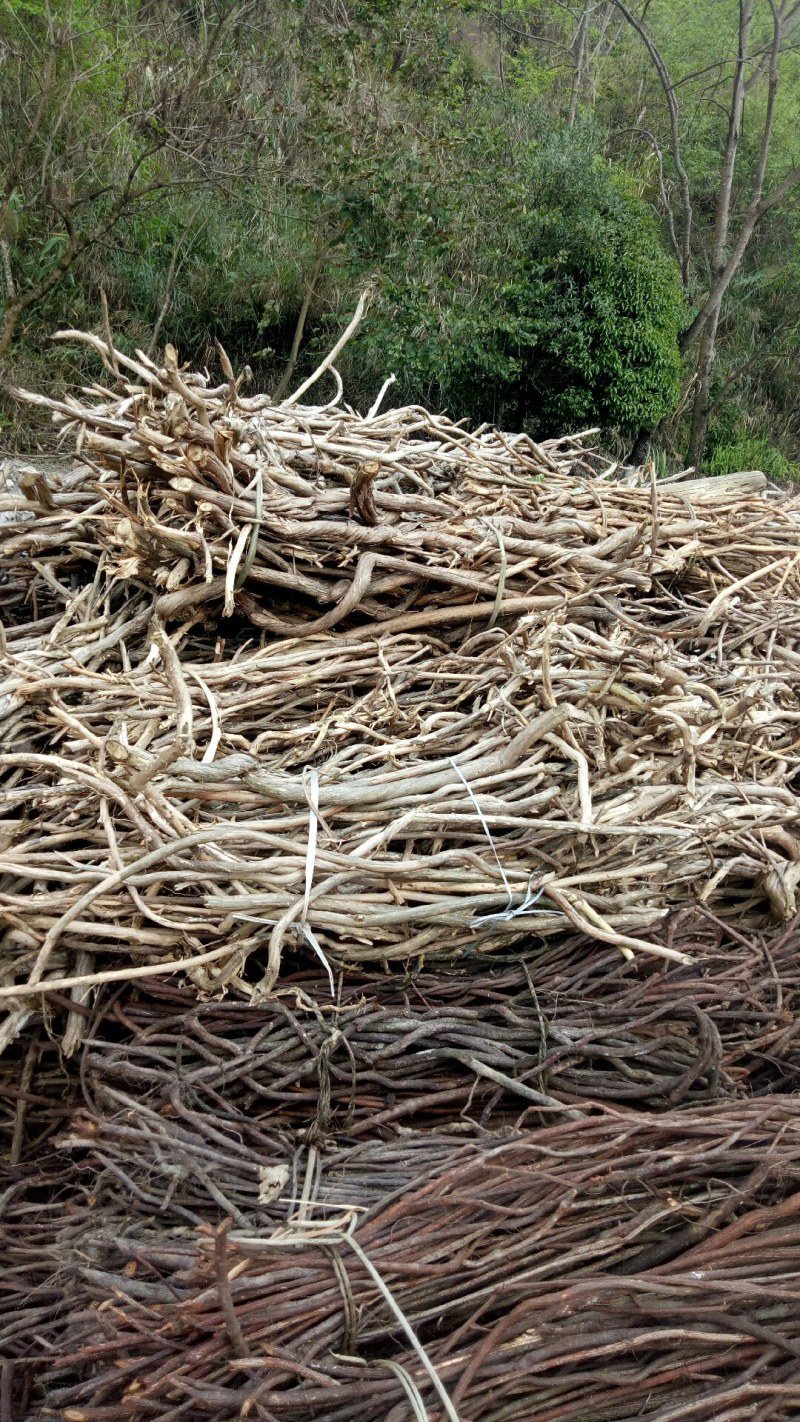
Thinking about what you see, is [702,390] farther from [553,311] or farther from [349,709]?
[349,709]

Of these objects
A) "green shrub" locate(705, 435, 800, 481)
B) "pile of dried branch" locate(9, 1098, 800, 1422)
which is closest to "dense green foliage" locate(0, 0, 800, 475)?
"green shrub" locate(705, 435, 800, 481)

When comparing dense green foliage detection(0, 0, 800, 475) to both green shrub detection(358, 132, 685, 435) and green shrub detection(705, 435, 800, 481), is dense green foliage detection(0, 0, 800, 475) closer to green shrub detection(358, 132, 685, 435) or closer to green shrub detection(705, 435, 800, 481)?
green shrub detection(358, 132, 685, 435)

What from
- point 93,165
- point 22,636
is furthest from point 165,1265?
point 93,165

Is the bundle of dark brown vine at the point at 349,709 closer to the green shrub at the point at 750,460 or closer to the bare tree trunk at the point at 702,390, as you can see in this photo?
the bare tree trunk at the point at 702,390

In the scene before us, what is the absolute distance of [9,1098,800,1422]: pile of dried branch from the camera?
3.64 feet

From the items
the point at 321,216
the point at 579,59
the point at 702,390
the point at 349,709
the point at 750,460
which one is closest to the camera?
the point at 349,709

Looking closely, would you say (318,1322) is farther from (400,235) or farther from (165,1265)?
(400,235)

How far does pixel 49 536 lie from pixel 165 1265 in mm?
1435

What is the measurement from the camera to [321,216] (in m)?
6.80

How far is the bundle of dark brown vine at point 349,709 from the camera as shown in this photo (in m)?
1.48

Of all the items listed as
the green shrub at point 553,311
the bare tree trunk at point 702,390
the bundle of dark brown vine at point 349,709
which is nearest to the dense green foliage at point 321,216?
the green shrub at point 553,311

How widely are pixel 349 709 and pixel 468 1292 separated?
0.91 m

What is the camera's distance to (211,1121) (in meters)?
1.36

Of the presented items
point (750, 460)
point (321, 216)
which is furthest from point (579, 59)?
point (321, 216)
